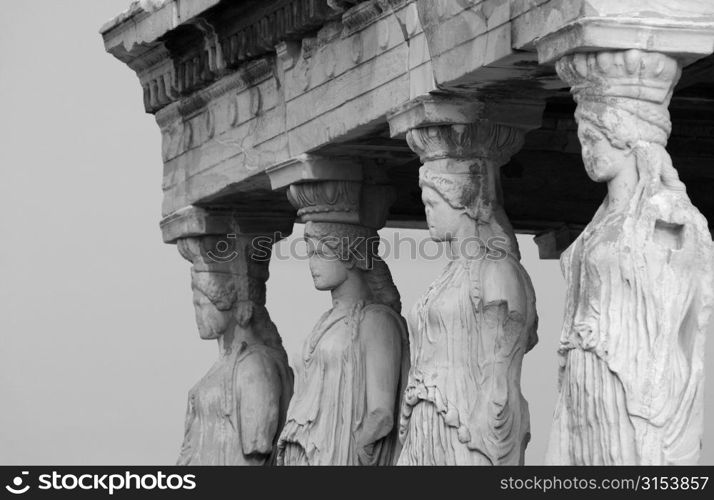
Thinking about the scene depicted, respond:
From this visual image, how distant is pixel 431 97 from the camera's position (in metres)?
11.6

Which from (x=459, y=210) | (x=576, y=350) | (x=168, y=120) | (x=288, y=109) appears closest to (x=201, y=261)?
(x=168, y=120)

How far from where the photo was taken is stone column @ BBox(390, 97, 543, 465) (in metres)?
11.7

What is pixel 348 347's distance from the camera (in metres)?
13.2

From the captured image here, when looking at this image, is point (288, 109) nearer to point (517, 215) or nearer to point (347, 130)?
point (347, 130)

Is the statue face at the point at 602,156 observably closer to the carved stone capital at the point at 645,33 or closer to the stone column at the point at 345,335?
the carved stone capital at the point at 645,33

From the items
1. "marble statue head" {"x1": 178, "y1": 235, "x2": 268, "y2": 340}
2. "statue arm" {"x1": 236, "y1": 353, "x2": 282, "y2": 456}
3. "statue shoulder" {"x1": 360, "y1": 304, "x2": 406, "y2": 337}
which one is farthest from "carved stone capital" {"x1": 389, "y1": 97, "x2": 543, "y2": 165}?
"marble statue head" {"x1": 178, "y1": 235, "x2": 268, "y2": 340}

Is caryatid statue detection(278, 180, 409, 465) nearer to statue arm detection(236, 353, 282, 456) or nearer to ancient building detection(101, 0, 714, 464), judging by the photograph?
ancient building detection(101, 0, 714, 464)

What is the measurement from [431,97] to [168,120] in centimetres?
403

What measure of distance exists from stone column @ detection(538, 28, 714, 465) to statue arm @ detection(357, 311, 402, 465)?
2.74 meters

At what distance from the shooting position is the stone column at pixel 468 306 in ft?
38.4

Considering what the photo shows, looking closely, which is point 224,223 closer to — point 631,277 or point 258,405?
point 258,405

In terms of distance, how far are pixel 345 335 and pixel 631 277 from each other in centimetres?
335

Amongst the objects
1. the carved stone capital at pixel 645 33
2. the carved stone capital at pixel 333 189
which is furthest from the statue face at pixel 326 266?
the carved stone capital at pixel 645 33
